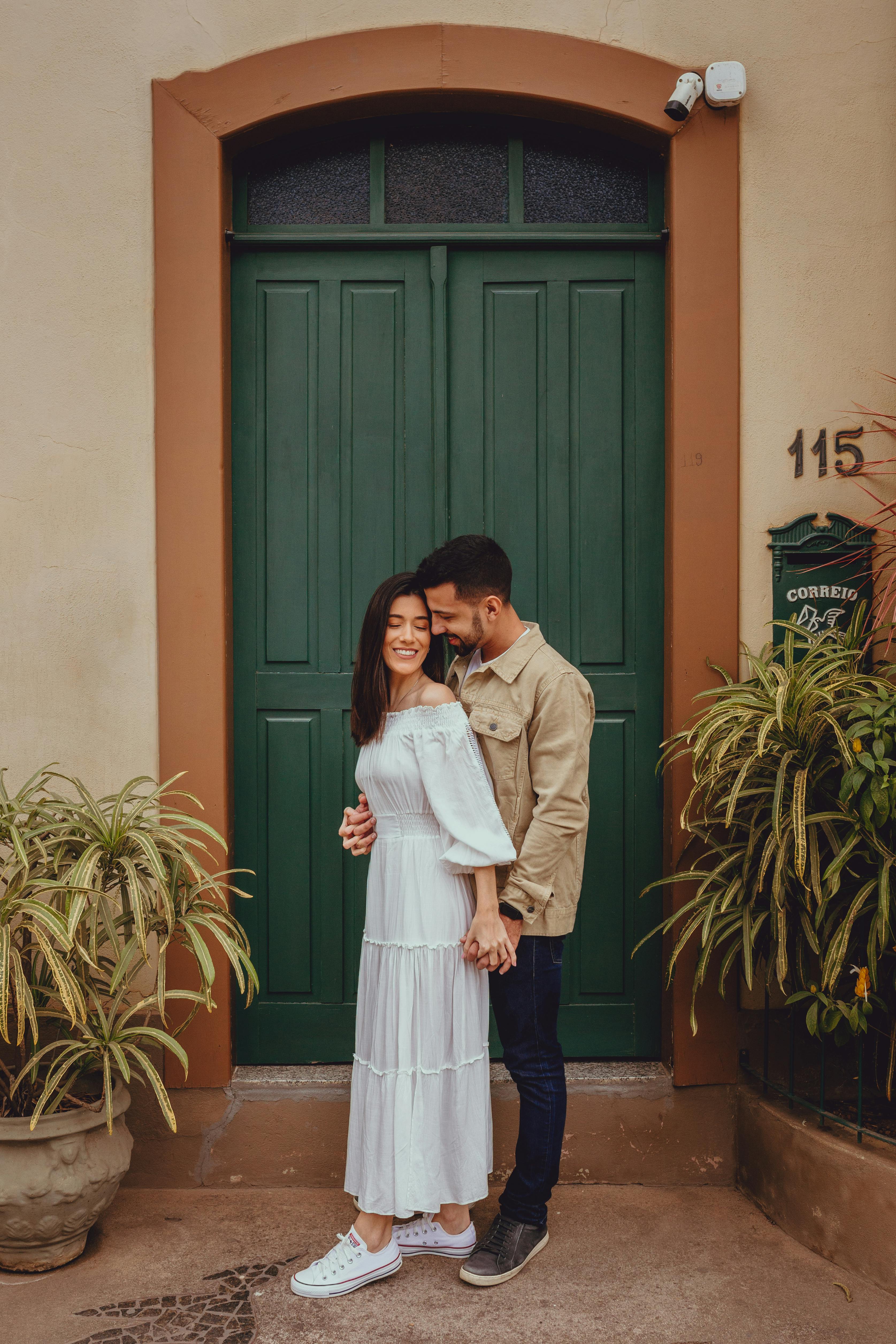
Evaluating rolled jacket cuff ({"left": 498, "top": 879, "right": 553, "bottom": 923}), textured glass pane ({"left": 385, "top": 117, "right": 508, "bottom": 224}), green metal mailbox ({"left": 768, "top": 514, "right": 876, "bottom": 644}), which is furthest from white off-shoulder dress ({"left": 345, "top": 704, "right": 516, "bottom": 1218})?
textured glass pane ({"left": 385, "top": 117, "right": 508, "bottom": 224})

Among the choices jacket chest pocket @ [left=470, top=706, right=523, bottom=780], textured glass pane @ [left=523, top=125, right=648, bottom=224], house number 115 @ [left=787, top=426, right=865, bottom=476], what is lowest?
jacket chest pocket @ [left=470, top=706, right=523, bottom=780]

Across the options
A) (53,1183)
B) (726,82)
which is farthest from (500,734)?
(726,82)

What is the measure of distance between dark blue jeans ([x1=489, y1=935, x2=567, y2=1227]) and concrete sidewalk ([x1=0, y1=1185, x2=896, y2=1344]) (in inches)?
12.1

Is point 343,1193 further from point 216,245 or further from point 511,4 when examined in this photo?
point 511,4

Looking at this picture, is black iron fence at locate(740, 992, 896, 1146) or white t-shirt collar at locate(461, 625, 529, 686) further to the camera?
black iron fence at locate(740, 992, 896, 1146)

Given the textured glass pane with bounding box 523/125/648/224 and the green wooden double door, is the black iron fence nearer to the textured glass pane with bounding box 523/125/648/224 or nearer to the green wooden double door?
the green wooden double door

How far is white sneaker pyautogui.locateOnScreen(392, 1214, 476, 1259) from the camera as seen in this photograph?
112 inches

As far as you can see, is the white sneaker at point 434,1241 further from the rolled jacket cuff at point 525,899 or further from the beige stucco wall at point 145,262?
the beige stucco wall at point 145,262

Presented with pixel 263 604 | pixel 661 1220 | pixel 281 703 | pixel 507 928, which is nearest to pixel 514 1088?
pixel 661 1220

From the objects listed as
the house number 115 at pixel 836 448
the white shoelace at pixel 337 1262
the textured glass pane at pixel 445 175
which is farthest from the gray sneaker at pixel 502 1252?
the textured glass pane at pixel 445 175

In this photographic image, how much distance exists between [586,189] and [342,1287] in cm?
365

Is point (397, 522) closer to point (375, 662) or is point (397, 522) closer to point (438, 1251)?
point (375, 662)

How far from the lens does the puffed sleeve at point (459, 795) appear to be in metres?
2.59

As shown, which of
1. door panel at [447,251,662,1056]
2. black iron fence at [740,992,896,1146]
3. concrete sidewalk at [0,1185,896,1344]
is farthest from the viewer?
door panel at [447,251,662,1056]
